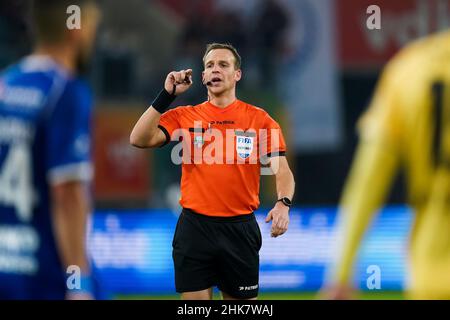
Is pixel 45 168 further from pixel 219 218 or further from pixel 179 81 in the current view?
pixel 219 218

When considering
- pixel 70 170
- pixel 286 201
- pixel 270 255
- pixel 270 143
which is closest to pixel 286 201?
pixel 286 201

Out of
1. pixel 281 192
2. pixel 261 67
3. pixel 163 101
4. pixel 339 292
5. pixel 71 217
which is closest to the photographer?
pixel 339 292

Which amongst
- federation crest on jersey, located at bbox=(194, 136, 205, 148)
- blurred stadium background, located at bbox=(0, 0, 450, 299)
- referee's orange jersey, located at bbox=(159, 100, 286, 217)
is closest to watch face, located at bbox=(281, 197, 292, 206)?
referee's orange jersey, located at bbox=(159, 100, 286, 217)

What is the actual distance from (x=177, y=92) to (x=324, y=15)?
11.9 metres

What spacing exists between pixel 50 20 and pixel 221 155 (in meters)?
1.35

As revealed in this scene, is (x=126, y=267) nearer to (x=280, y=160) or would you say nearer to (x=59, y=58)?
(x=280, y=160)

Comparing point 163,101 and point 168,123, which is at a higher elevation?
point 163,101

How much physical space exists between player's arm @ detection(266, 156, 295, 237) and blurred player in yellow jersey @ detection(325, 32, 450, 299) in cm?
123

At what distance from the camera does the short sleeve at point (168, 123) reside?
5195 mm

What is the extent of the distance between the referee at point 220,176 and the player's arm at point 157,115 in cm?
1

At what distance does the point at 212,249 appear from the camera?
5.29 m

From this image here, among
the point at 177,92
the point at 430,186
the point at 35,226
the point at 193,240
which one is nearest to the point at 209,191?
the point at 193,240

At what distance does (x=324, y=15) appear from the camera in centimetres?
1648

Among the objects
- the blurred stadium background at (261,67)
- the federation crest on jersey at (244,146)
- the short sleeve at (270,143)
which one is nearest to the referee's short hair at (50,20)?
the federation crest on jersey at (244,146)
